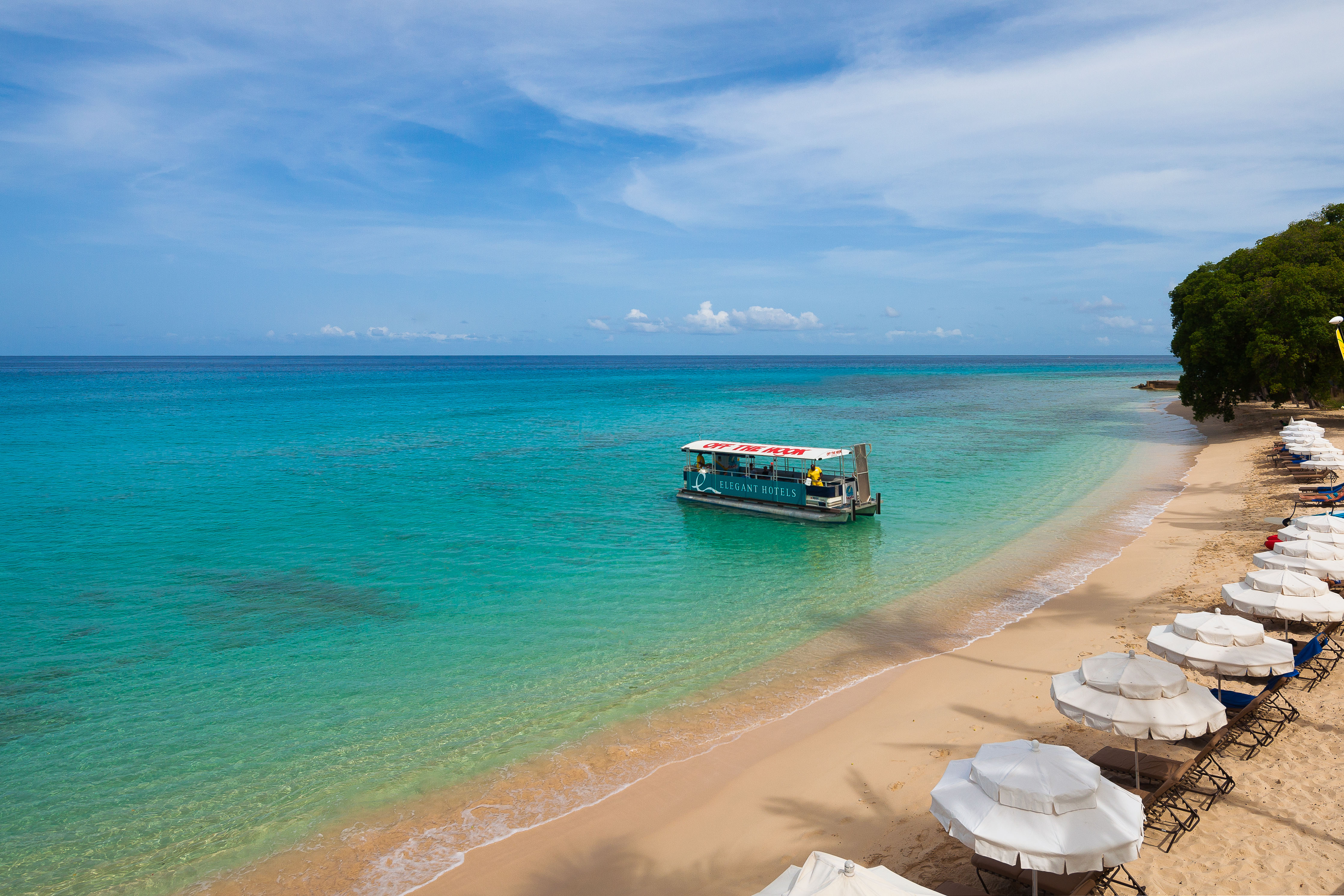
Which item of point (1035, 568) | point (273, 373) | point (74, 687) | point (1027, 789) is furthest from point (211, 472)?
point (273, 373)

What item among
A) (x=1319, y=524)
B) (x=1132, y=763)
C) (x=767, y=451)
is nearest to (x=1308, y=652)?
(x=1319, y=524)

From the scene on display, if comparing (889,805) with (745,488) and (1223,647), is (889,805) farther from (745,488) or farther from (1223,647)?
(745,488)

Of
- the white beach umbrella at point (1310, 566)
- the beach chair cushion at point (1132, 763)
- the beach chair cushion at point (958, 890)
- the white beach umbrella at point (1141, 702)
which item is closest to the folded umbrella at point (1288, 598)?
the white beach umbrella at point (1310, 566)

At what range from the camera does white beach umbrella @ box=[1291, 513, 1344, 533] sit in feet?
49.3

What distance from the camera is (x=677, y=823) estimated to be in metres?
10.2

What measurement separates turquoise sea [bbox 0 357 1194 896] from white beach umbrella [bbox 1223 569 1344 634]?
311 inches

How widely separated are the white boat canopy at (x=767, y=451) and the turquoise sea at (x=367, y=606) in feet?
8.33

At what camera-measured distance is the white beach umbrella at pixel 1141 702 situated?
27.9ft

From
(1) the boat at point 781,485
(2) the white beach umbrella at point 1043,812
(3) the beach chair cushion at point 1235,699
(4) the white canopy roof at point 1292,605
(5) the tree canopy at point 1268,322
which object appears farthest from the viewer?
(5) the tree canopy at point 1268,322

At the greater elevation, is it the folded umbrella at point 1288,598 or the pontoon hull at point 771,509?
the folded umbrella at point 1288,598

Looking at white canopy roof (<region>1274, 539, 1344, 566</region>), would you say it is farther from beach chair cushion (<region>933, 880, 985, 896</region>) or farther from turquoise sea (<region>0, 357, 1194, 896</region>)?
beach chair cushion (<region>933, 880, 985, 896</region>)

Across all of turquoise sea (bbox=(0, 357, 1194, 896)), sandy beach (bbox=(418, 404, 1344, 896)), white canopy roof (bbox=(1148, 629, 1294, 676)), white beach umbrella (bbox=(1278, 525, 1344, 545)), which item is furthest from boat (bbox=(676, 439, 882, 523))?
white canopy roof (bbox=(1148, 629, 1294, 676))

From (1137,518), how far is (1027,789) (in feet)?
78.8

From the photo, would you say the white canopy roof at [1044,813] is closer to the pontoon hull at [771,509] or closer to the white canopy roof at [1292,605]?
the white canopy roof at [1292,605]
